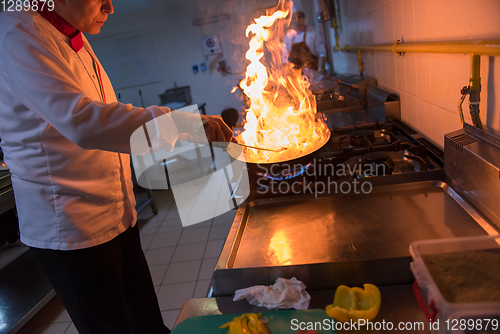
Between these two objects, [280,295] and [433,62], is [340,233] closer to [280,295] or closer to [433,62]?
[280,295]

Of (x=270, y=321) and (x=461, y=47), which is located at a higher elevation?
(x=461, y=47)

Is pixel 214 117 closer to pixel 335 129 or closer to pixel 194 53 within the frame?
pixel 335 129

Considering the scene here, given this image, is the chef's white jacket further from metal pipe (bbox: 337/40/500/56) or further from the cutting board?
metal pipe (bbox: 337/40/500/56)

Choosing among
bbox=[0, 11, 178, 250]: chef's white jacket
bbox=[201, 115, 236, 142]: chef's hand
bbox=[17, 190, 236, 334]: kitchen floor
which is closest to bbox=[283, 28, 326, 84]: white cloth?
bbox=[17, 190, 236, 334]: kitchen floor

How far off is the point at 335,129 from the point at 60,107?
1.50 m

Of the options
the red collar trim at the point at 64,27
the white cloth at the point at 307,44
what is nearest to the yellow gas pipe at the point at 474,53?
the red collar trim at the point at 64,27

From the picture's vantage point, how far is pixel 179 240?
3.09 metres

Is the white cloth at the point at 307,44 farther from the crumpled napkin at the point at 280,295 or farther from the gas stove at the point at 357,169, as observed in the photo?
the crumpled napkin at the point at 280,295

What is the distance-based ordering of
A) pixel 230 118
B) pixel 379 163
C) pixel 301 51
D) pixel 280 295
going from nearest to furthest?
1. pixel 280 295
2. pixel 379 163
3. pixel 301 51
4. pixel 230 118

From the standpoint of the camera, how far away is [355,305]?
693 millimetres

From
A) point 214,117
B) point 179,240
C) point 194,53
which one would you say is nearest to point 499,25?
point 214,117

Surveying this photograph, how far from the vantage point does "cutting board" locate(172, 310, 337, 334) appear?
29.0 inches

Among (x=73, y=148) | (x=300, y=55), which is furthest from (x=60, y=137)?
(x=300, y=55)

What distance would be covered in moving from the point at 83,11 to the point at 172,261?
216 cm
